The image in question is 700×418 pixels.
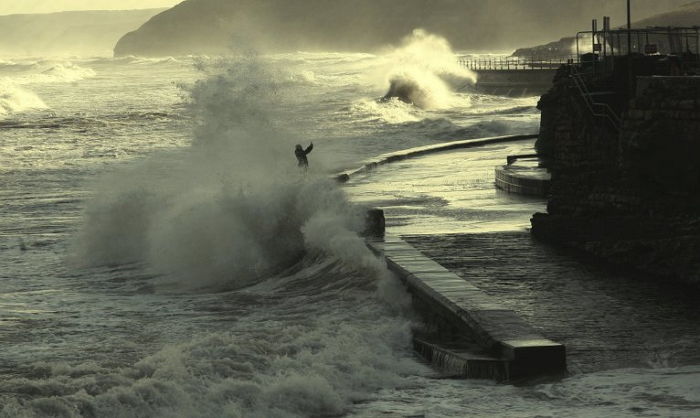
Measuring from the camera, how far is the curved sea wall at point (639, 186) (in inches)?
519

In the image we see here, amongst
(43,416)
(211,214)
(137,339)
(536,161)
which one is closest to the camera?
(43,416)

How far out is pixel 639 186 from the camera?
46.8ft

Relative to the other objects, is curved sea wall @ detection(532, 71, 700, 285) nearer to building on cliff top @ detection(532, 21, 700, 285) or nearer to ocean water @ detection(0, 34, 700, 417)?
building on cliff top @ detection(532, 21, 700, 285)

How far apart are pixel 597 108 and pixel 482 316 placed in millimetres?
6605

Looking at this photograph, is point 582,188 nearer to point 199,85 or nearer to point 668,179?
point 668,179

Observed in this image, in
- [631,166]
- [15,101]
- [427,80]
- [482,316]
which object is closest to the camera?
[482,316]

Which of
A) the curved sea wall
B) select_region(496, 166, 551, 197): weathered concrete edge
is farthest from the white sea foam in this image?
the curved sea wall

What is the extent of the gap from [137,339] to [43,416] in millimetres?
2685

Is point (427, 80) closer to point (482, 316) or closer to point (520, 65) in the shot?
point (520, 65)

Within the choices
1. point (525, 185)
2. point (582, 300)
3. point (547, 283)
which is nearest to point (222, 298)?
point (547, 283)

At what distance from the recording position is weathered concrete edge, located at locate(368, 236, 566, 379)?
910 centimetres

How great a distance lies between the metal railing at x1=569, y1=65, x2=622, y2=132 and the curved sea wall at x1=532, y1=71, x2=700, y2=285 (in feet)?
0.27

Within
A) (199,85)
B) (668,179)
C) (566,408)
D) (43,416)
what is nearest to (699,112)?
(668,179)

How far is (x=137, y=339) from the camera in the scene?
10.9 metres
